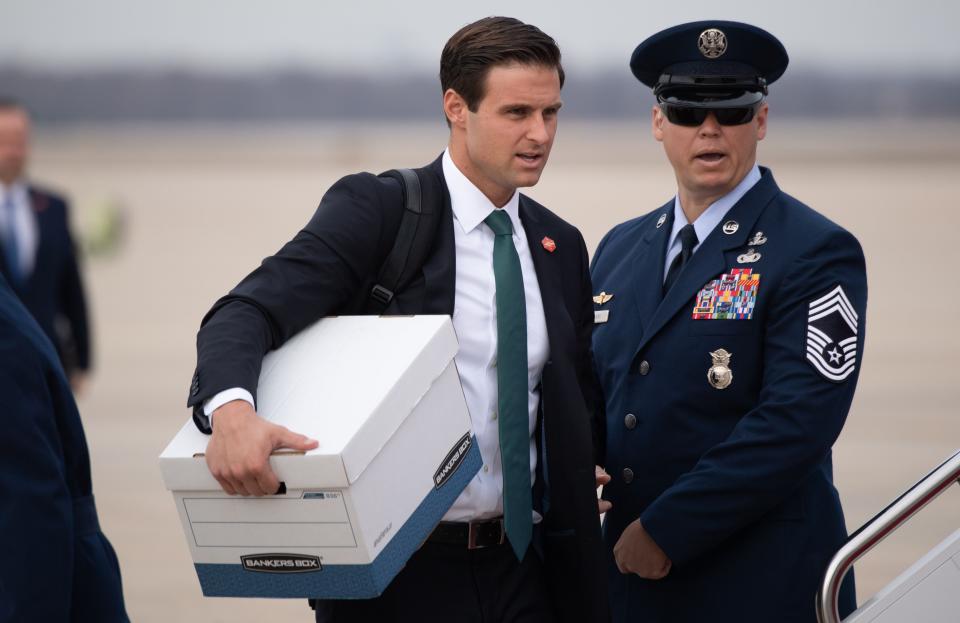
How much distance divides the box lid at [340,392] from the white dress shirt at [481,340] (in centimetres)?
29

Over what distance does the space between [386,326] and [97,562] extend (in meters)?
0.70

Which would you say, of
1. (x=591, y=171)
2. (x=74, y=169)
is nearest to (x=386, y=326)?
(x=591, y=171)

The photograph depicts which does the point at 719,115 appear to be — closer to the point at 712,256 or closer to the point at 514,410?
the point at 712,256

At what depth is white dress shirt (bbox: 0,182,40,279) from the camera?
7.46 meters

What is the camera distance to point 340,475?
7.55ft

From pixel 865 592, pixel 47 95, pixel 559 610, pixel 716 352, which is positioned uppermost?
pixel 716 352

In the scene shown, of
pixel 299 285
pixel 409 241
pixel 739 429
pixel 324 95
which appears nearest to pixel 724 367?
pixel 739 429

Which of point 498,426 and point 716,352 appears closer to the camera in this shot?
point 498,426

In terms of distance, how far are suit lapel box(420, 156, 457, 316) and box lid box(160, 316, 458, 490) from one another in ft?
0.69

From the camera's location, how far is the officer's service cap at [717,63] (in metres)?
3.49

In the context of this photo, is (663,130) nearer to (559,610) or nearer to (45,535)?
(559,610)

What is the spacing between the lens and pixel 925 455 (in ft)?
29.4

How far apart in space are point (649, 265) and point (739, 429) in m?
0.63

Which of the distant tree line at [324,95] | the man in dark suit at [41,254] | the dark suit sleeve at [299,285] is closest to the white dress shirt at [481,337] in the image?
the dark suit sleeve at [299,285]
